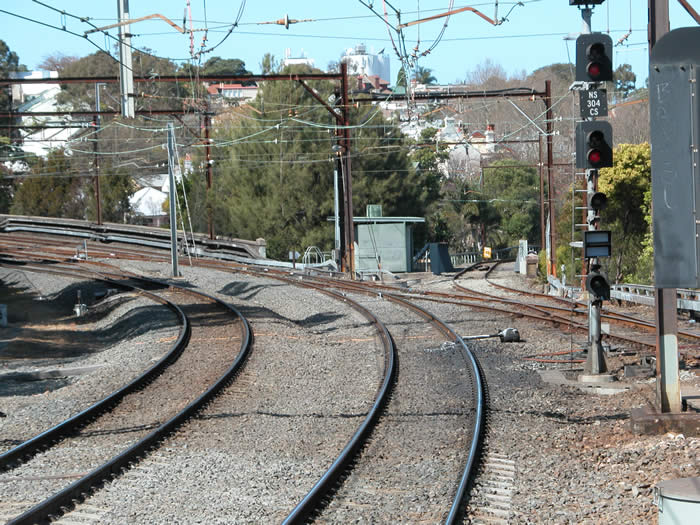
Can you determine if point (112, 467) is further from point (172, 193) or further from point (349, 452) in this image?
point (172, 193)

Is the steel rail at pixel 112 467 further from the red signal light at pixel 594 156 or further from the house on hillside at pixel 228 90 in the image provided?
the house on hillside at pixel 228 90

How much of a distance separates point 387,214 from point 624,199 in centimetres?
2909

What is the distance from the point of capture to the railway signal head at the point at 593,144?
11977 millimetres

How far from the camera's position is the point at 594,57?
1190cm

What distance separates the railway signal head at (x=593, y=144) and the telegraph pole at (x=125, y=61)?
10.1 metres

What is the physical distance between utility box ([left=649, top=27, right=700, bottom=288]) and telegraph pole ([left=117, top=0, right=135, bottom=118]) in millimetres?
13761

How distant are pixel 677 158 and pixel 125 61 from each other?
48.1 feet

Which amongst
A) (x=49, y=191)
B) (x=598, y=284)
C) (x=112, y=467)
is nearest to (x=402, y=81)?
(x=598, y=284)

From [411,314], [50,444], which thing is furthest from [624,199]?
[50,444]

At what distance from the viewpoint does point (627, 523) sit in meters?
6.52

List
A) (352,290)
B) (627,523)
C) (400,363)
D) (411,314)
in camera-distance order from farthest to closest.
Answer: (352,290) → (411,314) → (400,363) → (627,523)

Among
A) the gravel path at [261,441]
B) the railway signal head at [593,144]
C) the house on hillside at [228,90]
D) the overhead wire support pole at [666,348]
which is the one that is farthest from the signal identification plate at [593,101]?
the house on hillside at [228,90]

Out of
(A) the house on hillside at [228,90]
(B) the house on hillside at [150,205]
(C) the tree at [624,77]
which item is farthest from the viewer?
(C) the tree at [624,77]

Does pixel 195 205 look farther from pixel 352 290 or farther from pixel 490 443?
pixel 490 443
